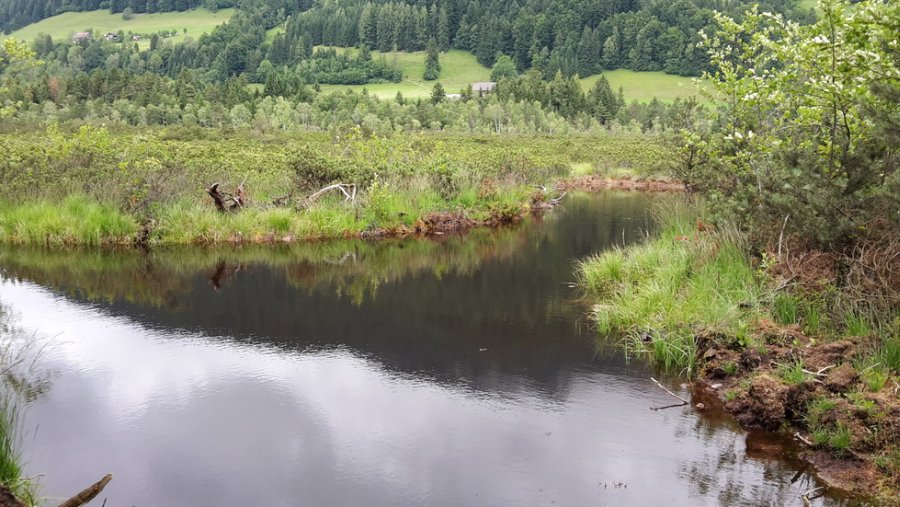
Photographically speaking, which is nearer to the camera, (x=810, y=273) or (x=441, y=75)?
(x=810, y=273)

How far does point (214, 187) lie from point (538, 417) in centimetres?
1518

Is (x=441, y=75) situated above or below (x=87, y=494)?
below

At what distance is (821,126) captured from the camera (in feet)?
37.6

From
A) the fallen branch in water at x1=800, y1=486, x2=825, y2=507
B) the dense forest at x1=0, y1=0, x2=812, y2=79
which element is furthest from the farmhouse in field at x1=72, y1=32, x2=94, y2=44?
the fallen branch in water at x1=800, y1=486, x2=825, y2=507

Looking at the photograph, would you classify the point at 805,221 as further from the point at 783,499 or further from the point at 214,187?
the point at 214,187

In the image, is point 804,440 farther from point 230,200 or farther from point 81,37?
point 81,37

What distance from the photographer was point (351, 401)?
1064 cm

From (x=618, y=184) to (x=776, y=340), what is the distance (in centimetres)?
3589

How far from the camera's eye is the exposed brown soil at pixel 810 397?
321 inches

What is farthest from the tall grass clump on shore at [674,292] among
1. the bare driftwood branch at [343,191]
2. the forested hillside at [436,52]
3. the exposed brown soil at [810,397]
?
the forested hillside at [436,52]

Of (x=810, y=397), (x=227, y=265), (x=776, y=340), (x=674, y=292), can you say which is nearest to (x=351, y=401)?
(x=810, y=397)

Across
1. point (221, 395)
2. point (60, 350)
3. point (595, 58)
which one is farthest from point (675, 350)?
point (595, 58)

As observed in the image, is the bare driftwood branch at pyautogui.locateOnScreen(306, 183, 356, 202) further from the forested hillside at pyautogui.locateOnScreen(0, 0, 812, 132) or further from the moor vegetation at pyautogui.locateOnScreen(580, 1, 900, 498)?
the forested hillside at pyautogui.locateOnScreen(0, 0, 812, 132)

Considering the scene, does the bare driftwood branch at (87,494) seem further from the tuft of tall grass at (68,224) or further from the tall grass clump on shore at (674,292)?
the tuft of tall grass at (68,224)
